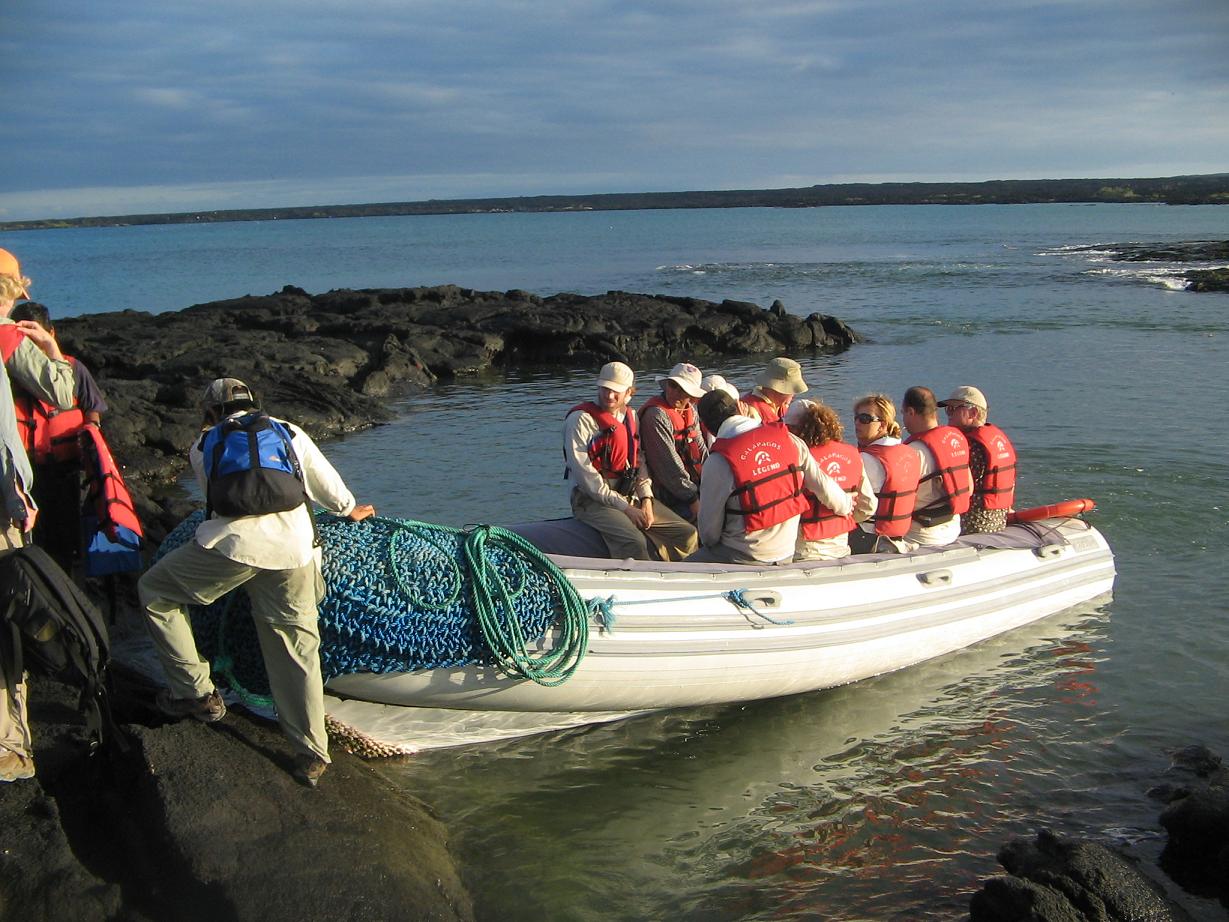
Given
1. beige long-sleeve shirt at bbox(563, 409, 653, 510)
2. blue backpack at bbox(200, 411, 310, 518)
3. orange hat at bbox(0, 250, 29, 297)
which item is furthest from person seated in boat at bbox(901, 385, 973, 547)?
orange hat at bbox(0, 250, 29, 297)

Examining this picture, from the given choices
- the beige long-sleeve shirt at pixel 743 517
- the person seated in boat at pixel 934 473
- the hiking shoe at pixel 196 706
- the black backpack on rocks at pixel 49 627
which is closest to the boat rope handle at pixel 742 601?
the beige long-sleeve shirt at pixel 743 517

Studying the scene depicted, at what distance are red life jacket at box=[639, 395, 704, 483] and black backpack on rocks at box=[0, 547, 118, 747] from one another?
3254 millimetres

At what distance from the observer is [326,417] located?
602 inches

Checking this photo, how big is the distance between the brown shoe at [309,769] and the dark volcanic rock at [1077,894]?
2.60 metres

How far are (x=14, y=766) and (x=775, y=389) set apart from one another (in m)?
4.20

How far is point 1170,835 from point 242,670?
4051 mm

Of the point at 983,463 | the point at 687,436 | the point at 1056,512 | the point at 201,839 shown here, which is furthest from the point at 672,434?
the point at 201,839

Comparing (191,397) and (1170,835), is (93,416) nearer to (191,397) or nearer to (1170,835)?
(1170,835)

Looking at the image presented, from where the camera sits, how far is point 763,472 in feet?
18.3

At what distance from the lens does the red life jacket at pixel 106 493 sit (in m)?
4.72

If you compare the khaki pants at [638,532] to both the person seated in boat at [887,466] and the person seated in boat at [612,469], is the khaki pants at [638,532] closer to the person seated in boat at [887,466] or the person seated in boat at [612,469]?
the person seated in boat at [612,469]

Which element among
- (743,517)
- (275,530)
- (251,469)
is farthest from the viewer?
(743,517)

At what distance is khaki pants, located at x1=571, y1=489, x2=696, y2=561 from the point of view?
619cm

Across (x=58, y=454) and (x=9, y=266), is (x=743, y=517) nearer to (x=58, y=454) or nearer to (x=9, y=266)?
(x=58, y=454)
